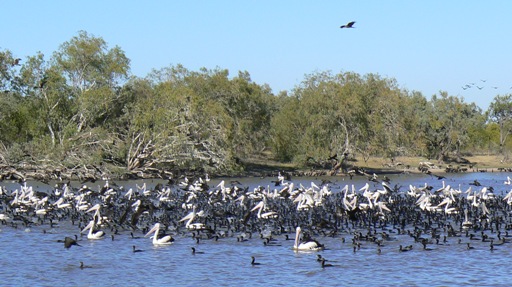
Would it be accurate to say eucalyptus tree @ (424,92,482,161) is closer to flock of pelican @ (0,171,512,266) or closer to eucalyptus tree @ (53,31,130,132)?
eucalyptus tree @ (53,31,130,132)

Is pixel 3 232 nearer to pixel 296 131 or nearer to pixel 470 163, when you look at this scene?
pixel 296 131

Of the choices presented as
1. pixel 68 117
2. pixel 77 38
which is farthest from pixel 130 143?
pixel 77 38

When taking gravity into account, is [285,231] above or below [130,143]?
below

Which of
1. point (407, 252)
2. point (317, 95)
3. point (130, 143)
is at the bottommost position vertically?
point (407, 252)

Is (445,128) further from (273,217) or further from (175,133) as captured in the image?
(273,217)

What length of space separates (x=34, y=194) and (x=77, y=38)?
74.9 ft

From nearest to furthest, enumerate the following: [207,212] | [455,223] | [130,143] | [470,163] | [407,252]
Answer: [407,252] < [455,223] < [207,212] < [130,143] < [470,163]

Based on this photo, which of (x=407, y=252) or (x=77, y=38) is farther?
(x=77, y=38)

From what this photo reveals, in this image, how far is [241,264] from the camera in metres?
16.6

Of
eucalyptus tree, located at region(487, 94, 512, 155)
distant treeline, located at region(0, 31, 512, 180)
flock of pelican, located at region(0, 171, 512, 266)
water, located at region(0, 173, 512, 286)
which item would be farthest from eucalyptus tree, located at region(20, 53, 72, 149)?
eucalyptus tree, located at region(487, 94, 512, 155)

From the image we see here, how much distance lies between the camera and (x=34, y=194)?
90.3ft

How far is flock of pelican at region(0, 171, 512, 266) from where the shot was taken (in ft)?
65.9

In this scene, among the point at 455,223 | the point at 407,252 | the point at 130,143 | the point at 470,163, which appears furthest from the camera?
the point at 470,163

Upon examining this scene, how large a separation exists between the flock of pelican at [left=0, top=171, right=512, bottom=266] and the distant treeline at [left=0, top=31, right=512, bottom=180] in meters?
15.8
